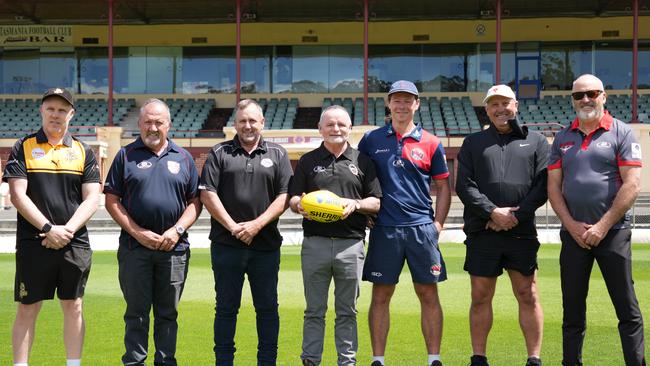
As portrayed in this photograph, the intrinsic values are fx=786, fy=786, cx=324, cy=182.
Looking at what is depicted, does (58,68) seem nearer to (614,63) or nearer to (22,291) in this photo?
(614,63)

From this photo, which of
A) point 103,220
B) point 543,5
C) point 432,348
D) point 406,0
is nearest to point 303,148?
point 103,220

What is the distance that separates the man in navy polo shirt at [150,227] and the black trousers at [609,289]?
295 cm

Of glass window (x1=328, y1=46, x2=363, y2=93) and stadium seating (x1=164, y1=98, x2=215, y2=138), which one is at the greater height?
glass window (x1=328, y1=46, x2=363, y2=93)

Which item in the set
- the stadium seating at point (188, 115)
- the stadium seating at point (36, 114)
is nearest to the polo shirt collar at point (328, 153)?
the stadium seating at point (188, 115)

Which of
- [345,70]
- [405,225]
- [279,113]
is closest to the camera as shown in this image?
[405,225]

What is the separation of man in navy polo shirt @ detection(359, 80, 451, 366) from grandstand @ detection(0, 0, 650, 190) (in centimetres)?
2866

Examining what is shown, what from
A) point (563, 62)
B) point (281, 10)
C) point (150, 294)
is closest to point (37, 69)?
point (281, 10)

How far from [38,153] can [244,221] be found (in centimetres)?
161

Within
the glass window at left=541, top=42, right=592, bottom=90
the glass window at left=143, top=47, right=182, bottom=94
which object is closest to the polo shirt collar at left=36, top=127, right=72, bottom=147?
the glass window at left=143, top=47, right=182, bottom=94

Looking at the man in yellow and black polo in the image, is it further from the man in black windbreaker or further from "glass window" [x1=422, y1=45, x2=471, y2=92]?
"glass window" [x1=422, y1=45, x2=471, y2=92]

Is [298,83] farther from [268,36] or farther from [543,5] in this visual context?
[543,5]

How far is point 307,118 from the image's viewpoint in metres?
36.5

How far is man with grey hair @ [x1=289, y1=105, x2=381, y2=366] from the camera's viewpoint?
6.08m

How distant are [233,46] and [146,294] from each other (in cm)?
3360
